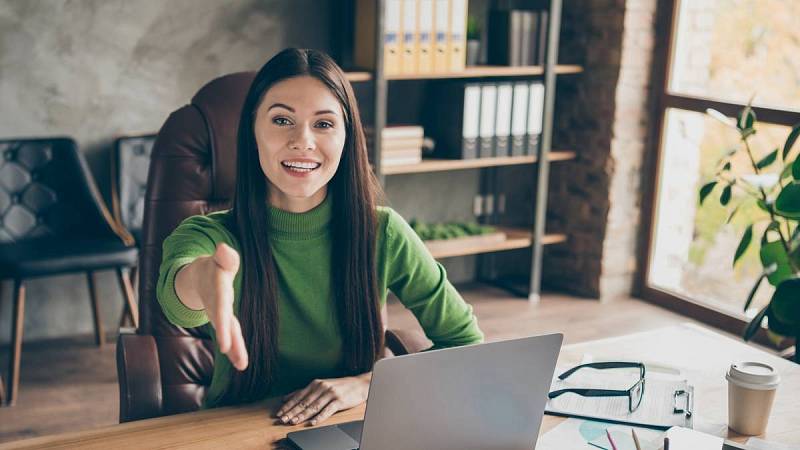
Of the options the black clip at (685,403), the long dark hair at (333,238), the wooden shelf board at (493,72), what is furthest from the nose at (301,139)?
the wooden shelf board at (493,72)

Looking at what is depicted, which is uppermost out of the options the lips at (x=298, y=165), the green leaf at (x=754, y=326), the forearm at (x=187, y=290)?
the lips at (x=298, y=165)

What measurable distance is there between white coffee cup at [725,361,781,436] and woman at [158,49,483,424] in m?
0.49

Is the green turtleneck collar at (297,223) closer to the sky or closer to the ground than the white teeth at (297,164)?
closer to the ground

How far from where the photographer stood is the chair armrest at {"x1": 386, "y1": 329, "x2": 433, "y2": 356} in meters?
1.90

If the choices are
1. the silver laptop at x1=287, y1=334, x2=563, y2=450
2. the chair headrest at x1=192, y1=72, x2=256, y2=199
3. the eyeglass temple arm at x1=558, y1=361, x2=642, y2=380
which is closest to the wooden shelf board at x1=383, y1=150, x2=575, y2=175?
the chair headrest at x1=192, y1=72, x2=256, y2=199

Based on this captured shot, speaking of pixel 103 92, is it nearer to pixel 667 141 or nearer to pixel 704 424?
pixel 667 141

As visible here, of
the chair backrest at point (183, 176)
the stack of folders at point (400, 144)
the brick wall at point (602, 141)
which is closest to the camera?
the chair backrest at point (183, 176)

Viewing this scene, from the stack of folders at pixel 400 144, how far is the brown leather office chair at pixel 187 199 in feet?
5.55

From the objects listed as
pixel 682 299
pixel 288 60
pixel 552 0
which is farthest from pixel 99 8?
pixel 682 299

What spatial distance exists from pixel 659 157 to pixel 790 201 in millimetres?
2075

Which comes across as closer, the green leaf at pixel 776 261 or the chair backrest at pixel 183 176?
the chair backrest at pixel 183 176

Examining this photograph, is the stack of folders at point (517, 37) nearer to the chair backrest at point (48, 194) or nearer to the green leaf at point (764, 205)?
the green leaf at point (764, 205)

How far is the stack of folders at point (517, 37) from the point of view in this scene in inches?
159

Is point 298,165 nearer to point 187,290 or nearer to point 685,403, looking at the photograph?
point 187,290
